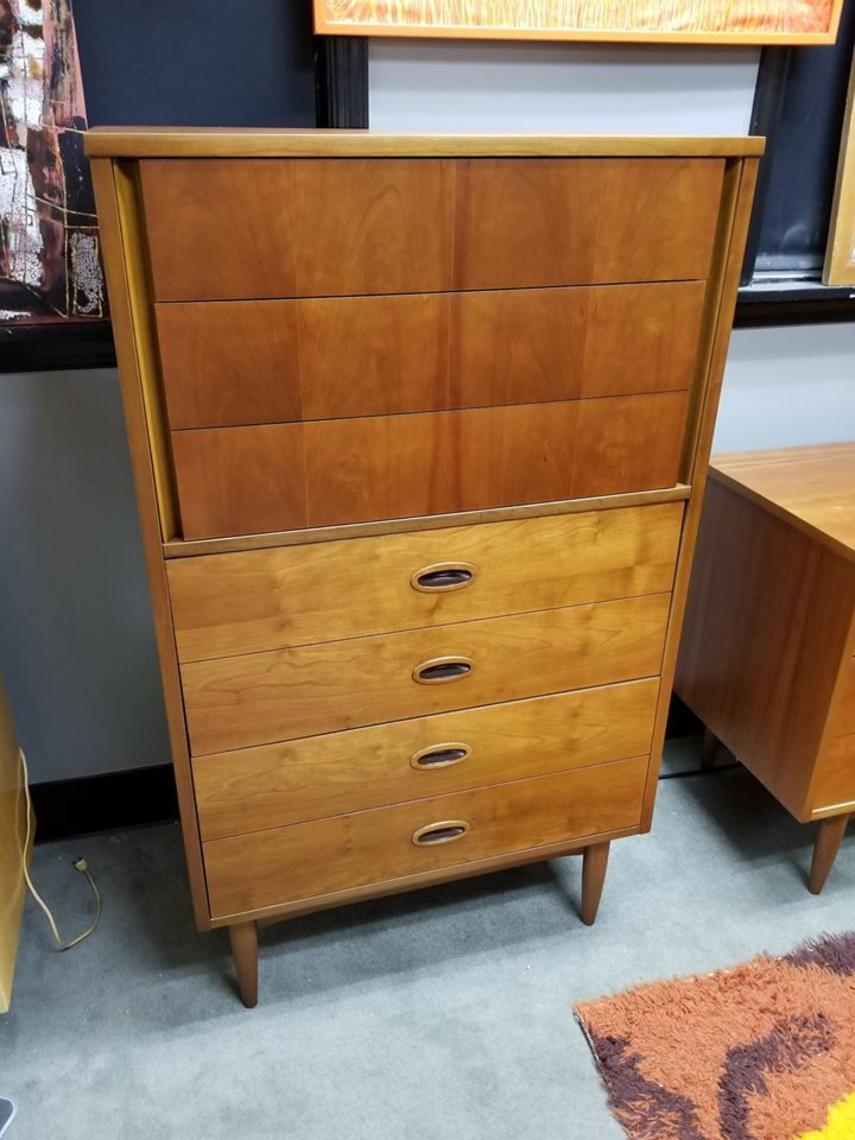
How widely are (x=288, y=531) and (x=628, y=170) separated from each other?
1.80 feet

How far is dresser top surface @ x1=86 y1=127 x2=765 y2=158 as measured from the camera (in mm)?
834

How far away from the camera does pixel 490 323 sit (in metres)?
1.00

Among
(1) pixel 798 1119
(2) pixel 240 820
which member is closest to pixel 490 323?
(2) pixel 240 820

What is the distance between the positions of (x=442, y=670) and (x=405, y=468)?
29 cm

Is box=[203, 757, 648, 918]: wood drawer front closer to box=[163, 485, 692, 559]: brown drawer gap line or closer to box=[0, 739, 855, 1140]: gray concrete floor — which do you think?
box=[0, 739, 855, 1140]: gray concrete floor

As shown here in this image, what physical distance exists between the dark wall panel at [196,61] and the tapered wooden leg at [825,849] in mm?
1414

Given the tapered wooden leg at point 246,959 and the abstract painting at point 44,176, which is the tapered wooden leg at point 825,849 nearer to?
the tapered wooden leg at point 246,959

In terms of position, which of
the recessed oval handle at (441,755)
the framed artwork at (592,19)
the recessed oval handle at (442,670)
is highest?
the framed artwork at (592,19)

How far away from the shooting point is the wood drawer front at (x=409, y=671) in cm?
111

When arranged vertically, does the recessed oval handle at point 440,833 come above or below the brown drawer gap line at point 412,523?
below

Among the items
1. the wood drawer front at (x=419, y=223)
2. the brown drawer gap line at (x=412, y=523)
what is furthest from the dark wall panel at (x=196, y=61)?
the brown drawer gap line at (x=412, y=523)

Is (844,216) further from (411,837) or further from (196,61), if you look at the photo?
(411,837)

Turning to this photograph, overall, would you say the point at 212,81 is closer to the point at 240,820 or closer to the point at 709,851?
the point at 240,820

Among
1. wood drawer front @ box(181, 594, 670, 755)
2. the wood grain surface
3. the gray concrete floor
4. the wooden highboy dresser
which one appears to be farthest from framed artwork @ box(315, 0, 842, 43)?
the gray concrete floor
